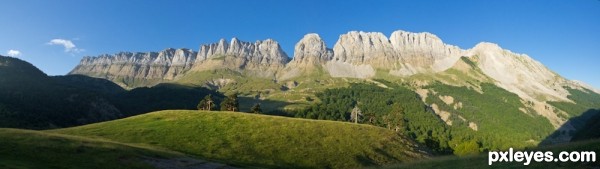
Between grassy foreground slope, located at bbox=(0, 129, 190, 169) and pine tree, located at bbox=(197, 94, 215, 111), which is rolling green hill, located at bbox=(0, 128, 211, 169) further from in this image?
pine tree, located at bbox=(197, 94, 215, 111)

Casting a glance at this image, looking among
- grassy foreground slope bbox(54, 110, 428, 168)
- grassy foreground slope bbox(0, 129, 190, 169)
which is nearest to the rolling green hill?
grassy foreground slope bbox(0, 129, 190, 169)

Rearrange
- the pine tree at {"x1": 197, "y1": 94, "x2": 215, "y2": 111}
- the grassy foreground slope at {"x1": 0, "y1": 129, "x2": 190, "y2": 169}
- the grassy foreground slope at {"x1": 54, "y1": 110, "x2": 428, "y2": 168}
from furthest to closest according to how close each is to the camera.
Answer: the pine tree at {"x1": 197, "y1": 94, "x2": 215, "y2": 111} < the grassy foreground slope at {"x1": 54, "y1": 110, "x2": 428, "y2": 168} < the grassy foreground slope at {"x1": 0, "y1": 129, "x2": 190, "y2": 169}

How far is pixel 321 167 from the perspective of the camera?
9138 centimetres

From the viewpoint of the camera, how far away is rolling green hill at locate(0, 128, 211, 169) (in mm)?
56375

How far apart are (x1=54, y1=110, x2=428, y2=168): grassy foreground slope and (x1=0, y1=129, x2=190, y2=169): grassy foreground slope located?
1845cm

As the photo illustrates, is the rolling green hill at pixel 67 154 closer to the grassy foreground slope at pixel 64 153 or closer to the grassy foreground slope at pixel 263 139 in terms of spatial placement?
the grassy foreground slope at pixel 64 153

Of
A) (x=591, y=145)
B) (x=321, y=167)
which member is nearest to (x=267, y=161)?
(x=321, y=167)

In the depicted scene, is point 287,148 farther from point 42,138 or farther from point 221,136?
point 42,138

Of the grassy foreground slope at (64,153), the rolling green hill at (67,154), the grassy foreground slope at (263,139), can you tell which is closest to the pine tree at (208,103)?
the grassy foreground slope at (263,139)

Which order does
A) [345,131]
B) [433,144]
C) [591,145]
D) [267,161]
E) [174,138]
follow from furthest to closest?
[433,144]
[345,131]
[174,138]
[267,161]
[591,145]

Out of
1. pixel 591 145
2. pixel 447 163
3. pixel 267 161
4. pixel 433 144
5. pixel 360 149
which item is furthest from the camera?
pixel 433 144

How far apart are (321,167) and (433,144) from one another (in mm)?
95739

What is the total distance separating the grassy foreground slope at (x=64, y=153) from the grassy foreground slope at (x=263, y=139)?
1845cm

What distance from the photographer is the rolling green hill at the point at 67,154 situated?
56375 millimetres
